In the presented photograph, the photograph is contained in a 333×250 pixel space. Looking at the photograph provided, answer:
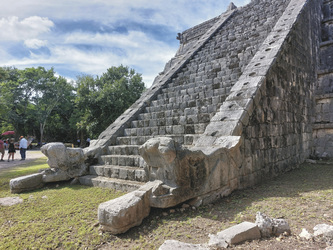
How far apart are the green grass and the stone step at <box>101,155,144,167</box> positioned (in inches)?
31.2

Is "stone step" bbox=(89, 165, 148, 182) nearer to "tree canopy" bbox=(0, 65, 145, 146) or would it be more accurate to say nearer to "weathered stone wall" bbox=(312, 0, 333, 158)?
"weathered stone wall" bbox=(312, 0, 333, 158)

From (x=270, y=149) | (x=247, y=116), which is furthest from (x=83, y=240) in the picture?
(x=270, y=149)

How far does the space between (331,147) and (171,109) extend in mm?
5532

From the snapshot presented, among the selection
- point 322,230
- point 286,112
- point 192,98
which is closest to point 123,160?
point 192,98

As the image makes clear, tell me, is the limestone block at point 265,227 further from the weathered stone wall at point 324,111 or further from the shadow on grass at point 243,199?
the weathered stone wall at point 324,111

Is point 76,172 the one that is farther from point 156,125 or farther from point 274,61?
point 274,61

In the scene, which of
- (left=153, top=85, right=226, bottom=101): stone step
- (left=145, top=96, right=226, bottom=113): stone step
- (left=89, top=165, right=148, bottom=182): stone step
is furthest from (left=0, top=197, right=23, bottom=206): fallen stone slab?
(left=153, top=85, right=226, bottom=101): stone step

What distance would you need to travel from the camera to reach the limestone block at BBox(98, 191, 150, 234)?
2.82m

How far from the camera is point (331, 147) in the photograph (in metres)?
7.55

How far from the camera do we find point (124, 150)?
222 inches

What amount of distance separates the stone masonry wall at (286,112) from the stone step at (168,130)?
1.09 meters

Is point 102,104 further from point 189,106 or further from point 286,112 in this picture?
point 286,112

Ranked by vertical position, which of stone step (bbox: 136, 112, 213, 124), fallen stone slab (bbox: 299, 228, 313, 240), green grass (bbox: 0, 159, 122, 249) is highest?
stone step (bbox: 136, 112, 213, 124)

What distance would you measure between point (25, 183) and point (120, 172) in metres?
2.07
